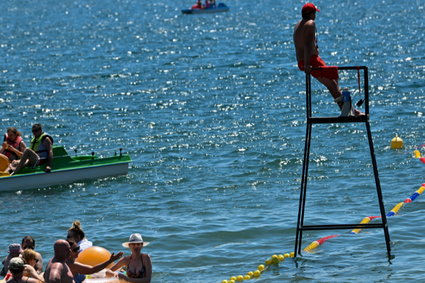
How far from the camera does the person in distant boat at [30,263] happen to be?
13969mm

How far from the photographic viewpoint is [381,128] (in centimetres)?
3005

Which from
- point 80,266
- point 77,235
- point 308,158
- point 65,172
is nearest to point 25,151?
point 65,172

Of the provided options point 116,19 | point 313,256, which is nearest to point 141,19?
point 116,19

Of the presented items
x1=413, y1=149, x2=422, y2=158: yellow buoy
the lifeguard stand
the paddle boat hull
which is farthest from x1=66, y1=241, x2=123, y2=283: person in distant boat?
x1=413, y1=149, x2=422, y2=158: yellow buoy

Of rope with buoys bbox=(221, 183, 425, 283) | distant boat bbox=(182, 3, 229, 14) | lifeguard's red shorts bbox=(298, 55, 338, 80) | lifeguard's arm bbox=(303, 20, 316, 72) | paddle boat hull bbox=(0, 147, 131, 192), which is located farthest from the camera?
distant boat bbox=(182, 3, 229, 14)

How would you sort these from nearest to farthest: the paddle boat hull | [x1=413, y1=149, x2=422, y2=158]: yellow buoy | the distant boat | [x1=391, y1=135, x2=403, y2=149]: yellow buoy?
the paddle boat hull → [x1=413, y1=149, x2=422, y2=158]: yellow buoy → [x1=391, y1=135, x2=403, y2=149]: yellow buoy → the distant boat

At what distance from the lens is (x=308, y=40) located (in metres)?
14.8

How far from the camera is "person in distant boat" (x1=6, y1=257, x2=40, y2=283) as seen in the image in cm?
1280

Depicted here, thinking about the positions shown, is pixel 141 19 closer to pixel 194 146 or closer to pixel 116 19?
pixel 116 19

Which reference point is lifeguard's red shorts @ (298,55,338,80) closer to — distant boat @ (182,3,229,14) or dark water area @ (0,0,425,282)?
dark water area @ (0,0,425,282)

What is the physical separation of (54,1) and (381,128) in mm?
114055

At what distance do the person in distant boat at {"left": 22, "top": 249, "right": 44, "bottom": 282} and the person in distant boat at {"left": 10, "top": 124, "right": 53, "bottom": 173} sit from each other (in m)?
8.42

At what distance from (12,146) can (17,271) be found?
10.7m

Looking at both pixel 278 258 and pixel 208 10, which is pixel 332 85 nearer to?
pixel 278 258
